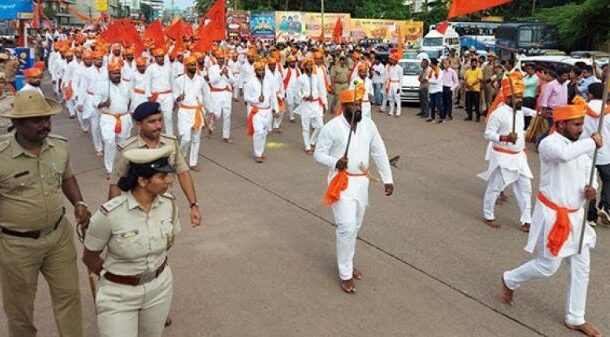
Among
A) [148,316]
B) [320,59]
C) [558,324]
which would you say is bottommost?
[558,324]

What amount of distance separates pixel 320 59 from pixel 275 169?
4311mm

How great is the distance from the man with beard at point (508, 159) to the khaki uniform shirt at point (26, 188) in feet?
17.3

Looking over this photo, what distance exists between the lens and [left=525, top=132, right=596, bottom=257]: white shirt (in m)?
4.61

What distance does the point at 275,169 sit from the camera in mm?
10227

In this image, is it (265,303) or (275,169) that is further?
(275,169)

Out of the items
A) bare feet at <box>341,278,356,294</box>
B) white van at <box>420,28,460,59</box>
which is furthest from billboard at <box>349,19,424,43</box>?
bare feet at <box>341,278,356,294</box>

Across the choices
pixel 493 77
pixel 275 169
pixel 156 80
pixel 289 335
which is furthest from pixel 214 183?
pixel 493 77

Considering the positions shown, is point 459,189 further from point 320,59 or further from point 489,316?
point 320,59

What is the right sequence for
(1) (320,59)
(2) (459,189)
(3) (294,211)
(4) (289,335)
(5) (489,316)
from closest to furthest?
(4) (289,335) → (5) (489,316) → (3) (294,211) → (2) (459,189) → (1) (320,59)

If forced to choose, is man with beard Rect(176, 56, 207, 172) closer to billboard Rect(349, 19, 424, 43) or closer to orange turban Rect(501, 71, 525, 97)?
orange turban Rect(501, 71, 525, 97)

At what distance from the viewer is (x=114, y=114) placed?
938 cm

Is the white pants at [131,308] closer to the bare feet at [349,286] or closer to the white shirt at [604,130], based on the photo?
the bare feet at [349,286]

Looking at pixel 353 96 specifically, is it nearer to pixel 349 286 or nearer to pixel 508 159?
pixel 349 286

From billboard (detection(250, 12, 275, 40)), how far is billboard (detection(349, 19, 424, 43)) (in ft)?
19.2
